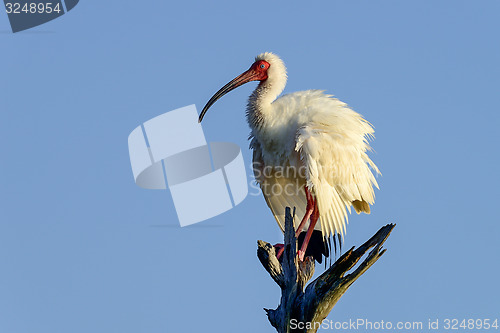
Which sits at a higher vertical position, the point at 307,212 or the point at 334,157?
the point at 334,157

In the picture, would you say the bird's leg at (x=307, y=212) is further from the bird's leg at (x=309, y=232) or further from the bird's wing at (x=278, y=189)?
the bird's wing at (x=278, y=189)

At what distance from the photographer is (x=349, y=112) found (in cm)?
1108

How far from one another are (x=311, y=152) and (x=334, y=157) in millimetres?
398

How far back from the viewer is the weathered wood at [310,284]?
913 cm

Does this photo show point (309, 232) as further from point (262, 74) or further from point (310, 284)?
point (262, 74)

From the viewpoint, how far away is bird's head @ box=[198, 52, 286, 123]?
11.4 m

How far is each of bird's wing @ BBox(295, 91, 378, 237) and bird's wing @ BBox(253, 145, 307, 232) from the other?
2.04 feet

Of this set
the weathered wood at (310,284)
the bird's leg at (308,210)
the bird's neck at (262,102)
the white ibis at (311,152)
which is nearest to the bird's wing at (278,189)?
the white ibis at (311,152)

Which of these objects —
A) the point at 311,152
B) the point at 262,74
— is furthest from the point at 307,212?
the point at 262,74

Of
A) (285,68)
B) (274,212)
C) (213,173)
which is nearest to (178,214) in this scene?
(213,173)

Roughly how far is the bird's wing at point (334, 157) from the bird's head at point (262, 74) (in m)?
0.64

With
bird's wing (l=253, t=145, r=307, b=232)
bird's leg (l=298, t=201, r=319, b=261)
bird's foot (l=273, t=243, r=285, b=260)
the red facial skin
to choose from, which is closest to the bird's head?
the red facial skin

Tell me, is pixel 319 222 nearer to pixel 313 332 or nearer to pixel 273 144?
pixel 273 144

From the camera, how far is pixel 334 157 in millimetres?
10711
